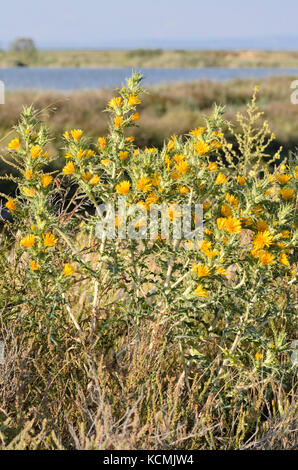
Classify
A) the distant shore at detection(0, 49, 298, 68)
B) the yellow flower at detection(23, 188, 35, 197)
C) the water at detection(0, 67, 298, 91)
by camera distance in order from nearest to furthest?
1. the yellow flower at detection(23, 188, 35, 197)
2. the water at detection(0, 67, 298, 91)
3. the distant shore at detection(0, 49, 298, 68)

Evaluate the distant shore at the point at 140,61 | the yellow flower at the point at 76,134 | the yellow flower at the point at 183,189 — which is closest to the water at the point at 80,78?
the yellow flower at the point at 76,134

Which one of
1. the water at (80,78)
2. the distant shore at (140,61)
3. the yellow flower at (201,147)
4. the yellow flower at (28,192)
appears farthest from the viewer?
the distant shore at (140,61)

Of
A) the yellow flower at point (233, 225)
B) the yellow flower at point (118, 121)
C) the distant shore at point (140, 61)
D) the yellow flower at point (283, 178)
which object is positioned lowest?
the yellow flower at point (233, 225)

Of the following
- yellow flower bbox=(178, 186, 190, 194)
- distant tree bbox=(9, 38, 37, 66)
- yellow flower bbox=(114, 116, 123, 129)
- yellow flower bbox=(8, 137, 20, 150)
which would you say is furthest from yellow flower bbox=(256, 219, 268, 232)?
distant tree bbox=(9, 38, 37, 66)

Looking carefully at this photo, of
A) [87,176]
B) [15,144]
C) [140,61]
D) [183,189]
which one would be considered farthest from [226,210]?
[140,61]

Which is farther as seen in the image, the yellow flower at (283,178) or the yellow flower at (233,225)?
the yellow flower at (283,178)

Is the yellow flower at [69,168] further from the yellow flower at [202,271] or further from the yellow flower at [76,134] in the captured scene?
the yellow flower at [202,271]

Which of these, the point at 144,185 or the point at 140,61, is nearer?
the point at 144,185

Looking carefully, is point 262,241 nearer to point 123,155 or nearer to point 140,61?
point 123,155

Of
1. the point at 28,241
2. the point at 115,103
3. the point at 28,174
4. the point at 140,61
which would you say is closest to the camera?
the point at 28,241

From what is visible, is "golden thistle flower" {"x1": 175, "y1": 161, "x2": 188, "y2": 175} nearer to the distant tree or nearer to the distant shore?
the distant shore

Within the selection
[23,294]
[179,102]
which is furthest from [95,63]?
[23,294]

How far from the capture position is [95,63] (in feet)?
164
